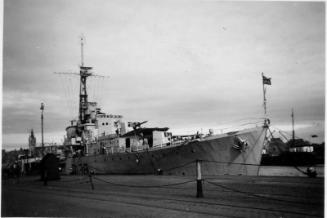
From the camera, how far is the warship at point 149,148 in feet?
57.9

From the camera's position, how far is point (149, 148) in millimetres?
19984

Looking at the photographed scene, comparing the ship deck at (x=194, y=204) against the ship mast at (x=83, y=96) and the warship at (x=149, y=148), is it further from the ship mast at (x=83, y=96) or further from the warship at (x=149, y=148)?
the ship mast at (x=83, y=96)

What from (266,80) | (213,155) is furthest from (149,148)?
(266,80)

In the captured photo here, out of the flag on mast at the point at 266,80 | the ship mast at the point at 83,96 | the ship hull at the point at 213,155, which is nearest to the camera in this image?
the flag on mast at the point at 266,80

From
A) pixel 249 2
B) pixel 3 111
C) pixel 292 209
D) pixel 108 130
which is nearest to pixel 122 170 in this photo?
pixel 108 130

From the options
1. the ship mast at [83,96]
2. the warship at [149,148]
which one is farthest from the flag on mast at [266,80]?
the ship mast at [83,96]

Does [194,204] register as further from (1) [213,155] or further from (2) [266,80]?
(1) [213,155]

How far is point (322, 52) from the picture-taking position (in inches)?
317

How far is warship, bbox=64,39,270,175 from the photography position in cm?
1764

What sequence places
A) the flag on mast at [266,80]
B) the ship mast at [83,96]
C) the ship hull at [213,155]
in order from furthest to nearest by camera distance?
the ship mast at [83,96]
the ship hull at [213,155]
the flag on mast at [266,80]

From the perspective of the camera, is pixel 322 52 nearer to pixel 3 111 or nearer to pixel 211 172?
pixel 3 111

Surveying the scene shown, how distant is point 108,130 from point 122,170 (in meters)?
7.03

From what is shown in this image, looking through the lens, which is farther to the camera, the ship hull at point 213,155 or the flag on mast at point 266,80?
the ship hull at point 213,155

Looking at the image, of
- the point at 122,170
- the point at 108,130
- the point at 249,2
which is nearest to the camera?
the point at 249,2
